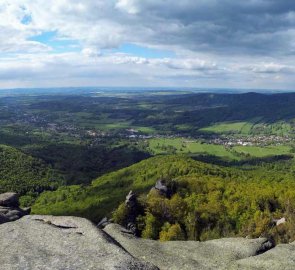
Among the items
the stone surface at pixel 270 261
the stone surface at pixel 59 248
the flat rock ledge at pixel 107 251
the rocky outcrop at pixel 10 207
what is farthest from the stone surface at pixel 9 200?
the stone surface at pixel 270 261

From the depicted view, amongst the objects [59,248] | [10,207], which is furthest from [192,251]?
[10,207]

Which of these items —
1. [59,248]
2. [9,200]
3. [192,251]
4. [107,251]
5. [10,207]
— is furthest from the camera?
[9,200]

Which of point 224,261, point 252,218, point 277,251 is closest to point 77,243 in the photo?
point 224,261

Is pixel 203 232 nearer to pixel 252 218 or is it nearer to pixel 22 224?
pixel 252 218

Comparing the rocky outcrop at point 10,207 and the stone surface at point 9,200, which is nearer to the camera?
the rocky outcrop at point 10,207

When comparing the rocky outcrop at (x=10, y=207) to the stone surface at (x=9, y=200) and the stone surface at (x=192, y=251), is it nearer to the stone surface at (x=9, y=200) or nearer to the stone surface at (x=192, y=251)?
the stone surface at (x=9, y=200)

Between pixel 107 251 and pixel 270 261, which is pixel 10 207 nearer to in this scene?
pixel 107 251

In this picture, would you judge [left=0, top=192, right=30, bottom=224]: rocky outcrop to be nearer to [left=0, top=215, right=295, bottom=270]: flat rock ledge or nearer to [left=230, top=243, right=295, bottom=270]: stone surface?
[left=0, top=215, right=295, bottom=270]: flat rock ledge
